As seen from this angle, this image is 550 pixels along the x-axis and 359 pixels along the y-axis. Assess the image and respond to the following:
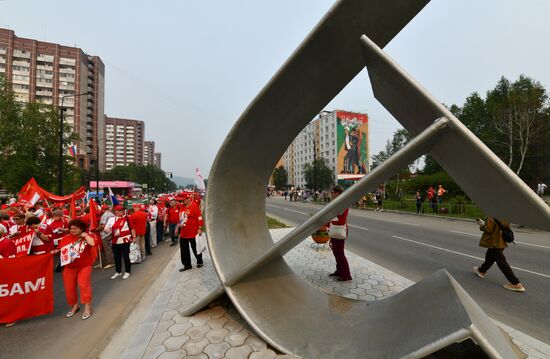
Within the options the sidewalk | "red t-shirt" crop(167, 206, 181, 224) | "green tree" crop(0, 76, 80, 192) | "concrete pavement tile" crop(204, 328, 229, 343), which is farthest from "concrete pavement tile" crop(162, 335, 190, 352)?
"green tree" crop(0, 76, 80, 192)

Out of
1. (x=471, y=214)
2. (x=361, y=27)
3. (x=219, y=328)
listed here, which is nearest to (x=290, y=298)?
(x=219, y=328)

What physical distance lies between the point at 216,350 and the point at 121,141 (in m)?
146

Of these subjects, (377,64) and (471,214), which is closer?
(377,64)

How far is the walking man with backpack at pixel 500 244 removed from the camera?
4.92 metres

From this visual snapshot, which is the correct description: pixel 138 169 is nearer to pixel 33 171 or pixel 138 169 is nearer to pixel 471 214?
pixel 33 171

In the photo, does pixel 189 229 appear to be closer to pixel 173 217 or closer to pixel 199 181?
pixel 199 181

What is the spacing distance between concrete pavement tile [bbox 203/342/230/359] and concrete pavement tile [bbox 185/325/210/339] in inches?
10.7

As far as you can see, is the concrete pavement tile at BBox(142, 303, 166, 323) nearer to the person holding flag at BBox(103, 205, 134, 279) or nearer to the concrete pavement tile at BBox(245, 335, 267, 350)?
the concrete pavement tile at BBox(245, 335, 267, 350)

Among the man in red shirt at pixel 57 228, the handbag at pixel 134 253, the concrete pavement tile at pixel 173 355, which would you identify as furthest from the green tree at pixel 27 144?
the concrete pavement tile at pixel 173 355

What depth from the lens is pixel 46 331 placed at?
3736 mm

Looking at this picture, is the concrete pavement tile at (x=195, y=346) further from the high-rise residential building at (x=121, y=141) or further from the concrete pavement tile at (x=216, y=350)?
the high-rise residential building at (x=121, y=141)

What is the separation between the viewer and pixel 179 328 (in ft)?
11.5

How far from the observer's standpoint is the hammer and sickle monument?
6.93ft

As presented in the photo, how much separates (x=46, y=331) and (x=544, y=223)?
5.81 meters
